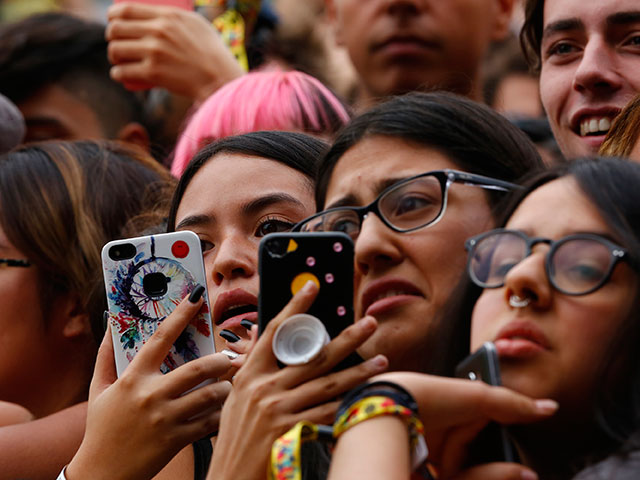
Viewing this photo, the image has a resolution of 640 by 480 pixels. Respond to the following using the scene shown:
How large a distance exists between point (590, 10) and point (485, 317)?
126 cm

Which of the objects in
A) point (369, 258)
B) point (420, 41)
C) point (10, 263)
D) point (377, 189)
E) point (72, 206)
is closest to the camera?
point (369, 258)

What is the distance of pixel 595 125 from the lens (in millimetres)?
2664

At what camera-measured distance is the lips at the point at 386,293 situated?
6.27ft

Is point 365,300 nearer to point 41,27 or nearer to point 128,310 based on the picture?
point 128,310

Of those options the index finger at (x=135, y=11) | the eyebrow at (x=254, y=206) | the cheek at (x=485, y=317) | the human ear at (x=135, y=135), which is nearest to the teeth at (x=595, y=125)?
the eyebrow at (x=254, y=206)

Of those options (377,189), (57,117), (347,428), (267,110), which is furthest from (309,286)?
(57,117)

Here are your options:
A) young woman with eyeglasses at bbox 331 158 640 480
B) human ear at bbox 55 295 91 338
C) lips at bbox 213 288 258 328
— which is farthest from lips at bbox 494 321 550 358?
human ear at bbox 55 295 91 338

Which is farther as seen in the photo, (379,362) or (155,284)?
(155,284)

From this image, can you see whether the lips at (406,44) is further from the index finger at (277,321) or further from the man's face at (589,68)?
the index finger at (277,321)

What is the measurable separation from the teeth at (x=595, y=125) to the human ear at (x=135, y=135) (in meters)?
2.05

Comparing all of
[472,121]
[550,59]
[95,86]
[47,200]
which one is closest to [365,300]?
[472,121]

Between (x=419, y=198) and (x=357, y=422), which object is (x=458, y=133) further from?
(x=357, y=422)

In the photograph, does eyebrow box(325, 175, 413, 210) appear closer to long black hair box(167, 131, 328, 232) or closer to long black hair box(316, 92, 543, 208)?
long black hair box(316, 92, 543, 208)

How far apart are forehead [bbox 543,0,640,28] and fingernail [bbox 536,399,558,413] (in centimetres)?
138
